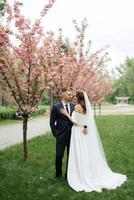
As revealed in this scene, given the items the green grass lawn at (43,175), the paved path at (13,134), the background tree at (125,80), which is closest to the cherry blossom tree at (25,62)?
the green grass lawn at (43,175)

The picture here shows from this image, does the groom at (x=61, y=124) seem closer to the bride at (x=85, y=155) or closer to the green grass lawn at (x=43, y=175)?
the bride at (x=85, y=155)

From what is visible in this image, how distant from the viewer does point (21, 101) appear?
12305 millimetres

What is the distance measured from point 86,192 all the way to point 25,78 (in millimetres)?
4394

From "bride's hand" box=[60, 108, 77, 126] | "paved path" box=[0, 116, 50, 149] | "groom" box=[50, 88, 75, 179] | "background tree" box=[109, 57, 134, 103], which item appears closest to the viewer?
"bride's hand" box=[60, 108, 77, 126]

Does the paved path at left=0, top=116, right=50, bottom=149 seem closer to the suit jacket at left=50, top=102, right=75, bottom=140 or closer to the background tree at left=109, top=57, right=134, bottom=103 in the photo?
the suit jacket at left=50, top=102, right=75, bottom=140

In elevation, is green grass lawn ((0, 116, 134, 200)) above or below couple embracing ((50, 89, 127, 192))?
below

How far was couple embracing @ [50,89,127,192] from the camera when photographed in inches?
363

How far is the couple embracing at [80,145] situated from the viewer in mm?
9211

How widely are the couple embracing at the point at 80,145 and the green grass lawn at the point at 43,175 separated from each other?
286mm

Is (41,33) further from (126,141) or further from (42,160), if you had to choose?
(126,141)

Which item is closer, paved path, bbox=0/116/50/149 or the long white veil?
the long white veil

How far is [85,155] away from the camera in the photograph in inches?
368

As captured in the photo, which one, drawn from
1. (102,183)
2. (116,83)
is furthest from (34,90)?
(116,83)

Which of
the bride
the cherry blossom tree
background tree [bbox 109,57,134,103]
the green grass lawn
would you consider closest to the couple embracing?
the bride
